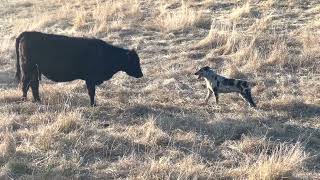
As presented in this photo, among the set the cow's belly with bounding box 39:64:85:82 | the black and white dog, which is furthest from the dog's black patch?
the cow's belly with bounding box 39:64:85:82

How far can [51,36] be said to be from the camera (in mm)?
10422

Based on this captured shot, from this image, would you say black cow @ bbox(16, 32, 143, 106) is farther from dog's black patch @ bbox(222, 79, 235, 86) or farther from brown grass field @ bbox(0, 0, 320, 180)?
dog's black patch @ bbox(222, 79, 235, 86)

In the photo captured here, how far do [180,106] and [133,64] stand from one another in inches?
52.8

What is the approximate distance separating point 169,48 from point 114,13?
4.13 metres

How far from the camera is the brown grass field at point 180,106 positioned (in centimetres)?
763

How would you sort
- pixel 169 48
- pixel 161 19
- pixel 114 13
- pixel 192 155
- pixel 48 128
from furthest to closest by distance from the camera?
pixel 114 13, pixel 161 19, pixel 169 48, pixel 48 128, pixel 192 155

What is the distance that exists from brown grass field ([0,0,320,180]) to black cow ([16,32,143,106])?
413 millimetres

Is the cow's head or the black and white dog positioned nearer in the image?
the black and white dog

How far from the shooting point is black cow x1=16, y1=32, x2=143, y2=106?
10.4 m

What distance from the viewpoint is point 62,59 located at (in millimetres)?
10406

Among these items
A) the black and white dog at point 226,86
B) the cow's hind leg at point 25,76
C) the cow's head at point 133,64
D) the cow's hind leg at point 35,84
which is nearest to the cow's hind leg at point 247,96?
the black and white dog at point 226,86

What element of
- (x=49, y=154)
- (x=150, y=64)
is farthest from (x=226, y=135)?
(x=150, y=64)

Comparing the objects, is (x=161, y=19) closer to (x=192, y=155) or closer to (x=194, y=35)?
(x=194, y=35)

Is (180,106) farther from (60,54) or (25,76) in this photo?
(25,76)
